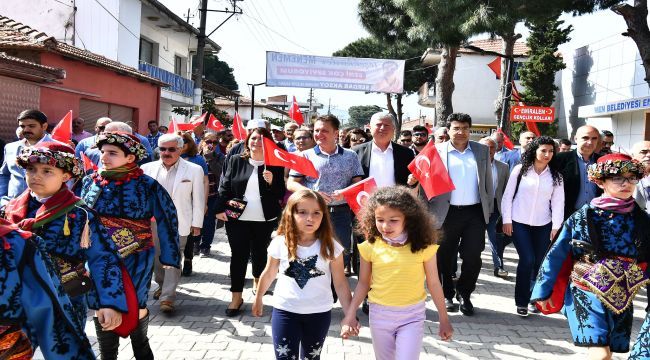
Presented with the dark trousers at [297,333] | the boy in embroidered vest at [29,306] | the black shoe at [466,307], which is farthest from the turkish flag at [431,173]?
the boy in embroidered vest at [29,306]

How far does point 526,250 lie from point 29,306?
4.90 metres

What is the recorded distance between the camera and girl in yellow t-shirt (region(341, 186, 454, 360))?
3361 millimetres

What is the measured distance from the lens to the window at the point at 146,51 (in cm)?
2564

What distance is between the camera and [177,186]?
557 centimetres

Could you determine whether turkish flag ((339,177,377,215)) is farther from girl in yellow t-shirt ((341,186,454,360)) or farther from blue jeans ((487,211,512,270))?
blue jeans ((487,211,512,270))

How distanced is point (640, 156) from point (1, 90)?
35.7ft

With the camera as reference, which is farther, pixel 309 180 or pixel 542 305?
pixel 309 180

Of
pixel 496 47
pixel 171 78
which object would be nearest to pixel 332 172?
pixel 171 78

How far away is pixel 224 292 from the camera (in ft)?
20.7

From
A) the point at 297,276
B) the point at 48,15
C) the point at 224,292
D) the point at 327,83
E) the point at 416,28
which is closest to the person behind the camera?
the point at 297,276

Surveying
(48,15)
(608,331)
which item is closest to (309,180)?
(608,331)

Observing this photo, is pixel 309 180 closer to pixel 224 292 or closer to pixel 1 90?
pixel 224 292

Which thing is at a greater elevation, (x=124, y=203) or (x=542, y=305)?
(x=124, y=203)

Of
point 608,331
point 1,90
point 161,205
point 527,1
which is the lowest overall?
point 608,331
